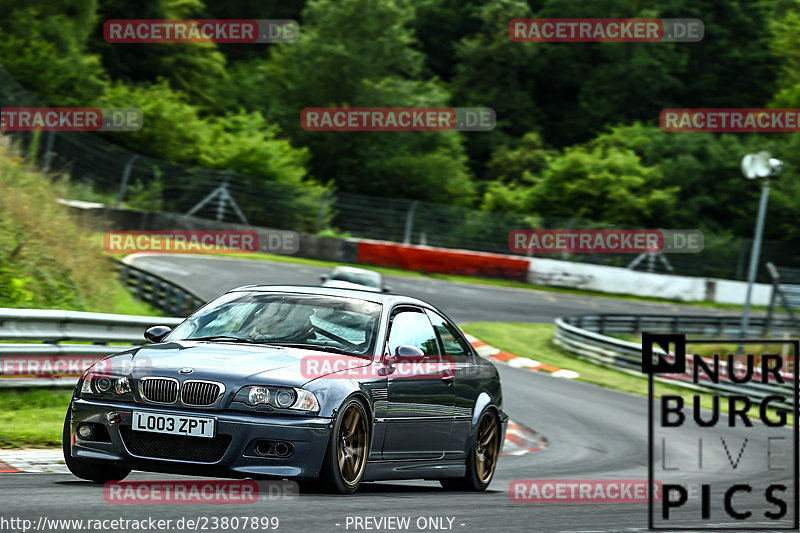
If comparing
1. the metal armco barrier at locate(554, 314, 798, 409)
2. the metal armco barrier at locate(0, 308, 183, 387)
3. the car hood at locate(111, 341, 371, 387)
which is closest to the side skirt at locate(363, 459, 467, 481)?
the car hood at locate(111, 341, 371, 387)

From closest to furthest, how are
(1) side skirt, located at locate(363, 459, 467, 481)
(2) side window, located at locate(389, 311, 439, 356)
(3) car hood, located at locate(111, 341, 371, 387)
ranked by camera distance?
(3) car hood, located at locate(111, 341, 371, 387) → (1) side skirt, located at locate(363, 459, 467, 481) → (2) side window, located at locate(389, 311, 439, 356)

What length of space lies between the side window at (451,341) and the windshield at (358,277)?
12582 millimetres

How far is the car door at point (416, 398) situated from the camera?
25.6ft

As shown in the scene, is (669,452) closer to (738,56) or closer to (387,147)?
(387,147)

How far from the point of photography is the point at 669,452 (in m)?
12.4

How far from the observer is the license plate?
673cm

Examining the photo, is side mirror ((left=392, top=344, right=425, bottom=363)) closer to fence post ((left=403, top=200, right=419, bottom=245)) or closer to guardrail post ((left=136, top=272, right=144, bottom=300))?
guardrail post ((left=136, top=272, right=144, bottom=300))

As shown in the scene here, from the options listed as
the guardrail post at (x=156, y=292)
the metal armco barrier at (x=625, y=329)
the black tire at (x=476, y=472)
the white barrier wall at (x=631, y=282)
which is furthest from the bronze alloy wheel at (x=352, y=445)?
the white barrier wall at (x=631, y=282)

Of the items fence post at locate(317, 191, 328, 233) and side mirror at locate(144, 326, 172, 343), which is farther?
fence post at locate(317, 191, 328, 233)

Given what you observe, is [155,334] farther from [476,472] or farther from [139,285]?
[139,285]

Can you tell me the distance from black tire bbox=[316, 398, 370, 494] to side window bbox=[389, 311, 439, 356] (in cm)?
83

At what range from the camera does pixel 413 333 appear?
8516 millimetres

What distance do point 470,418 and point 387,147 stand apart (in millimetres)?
43388

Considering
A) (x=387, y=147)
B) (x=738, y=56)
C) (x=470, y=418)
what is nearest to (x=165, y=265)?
(x=470, y=418)
